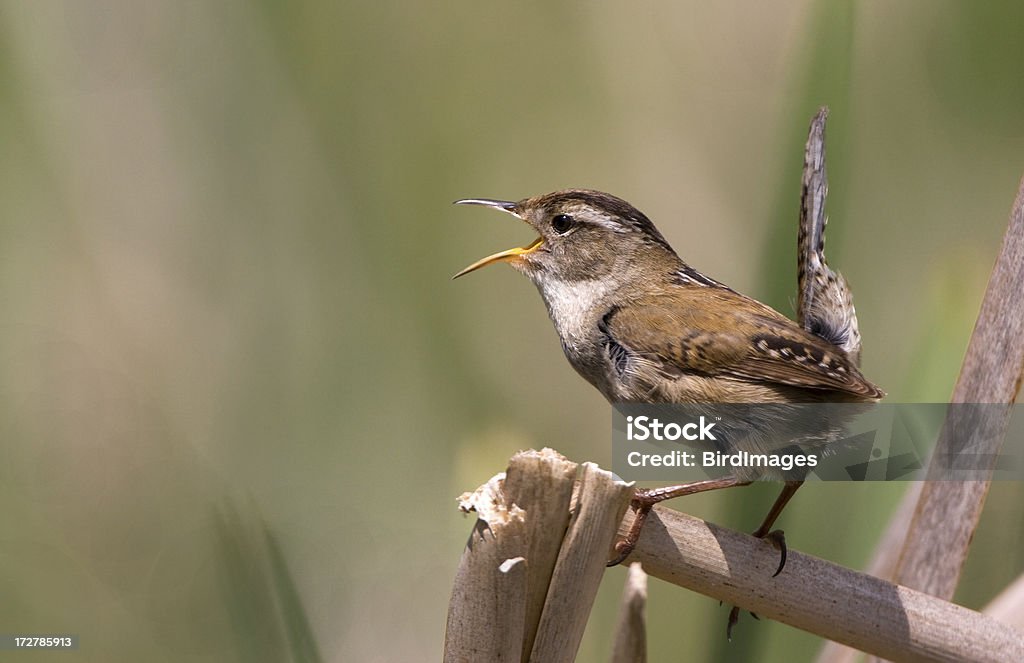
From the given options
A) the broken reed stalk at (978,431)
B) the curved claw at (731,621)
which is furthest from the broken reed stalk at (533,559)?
the broken reed stalk at (978,431)

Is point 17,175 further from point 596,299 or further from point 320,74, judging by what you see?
point 596,299

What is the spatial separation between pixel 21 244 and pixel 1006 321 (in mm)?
1989

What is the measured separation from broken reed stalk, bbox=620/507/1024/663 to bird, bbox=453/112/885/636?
0.16m

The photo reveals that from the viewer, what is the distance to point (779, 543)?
1.56m

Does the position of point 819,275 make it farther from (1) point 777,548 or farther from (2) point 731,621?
(2) point 731,621

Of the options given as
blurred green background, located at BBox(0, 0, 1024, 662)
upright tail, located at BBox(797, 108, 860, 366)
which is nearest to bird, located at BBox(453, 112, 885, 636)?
upright tail, located at BBox(797, 108, 860, 366)

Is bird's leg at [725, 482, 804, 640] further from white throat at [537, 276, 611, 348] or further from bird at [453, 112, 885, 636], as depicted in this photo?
white throat at [537, 276, 611, 348]

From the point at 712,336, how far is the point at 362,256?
0.87 meters

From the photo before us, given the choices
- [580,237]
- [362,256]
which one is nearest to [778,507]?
[580,237]

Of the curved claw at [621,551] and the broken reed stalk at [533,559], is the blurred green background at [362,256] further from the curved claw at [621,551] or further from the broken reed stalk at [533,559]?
the broken reed stalk at [533,559]

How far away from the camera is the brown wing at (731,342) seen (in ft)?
5.39

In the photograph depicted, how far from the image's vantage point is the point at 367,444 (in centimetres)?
214

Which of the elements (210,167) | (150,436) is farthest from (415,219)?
(150,436)

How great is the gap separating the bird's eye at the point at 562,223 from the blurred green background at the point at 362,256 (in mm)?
330
